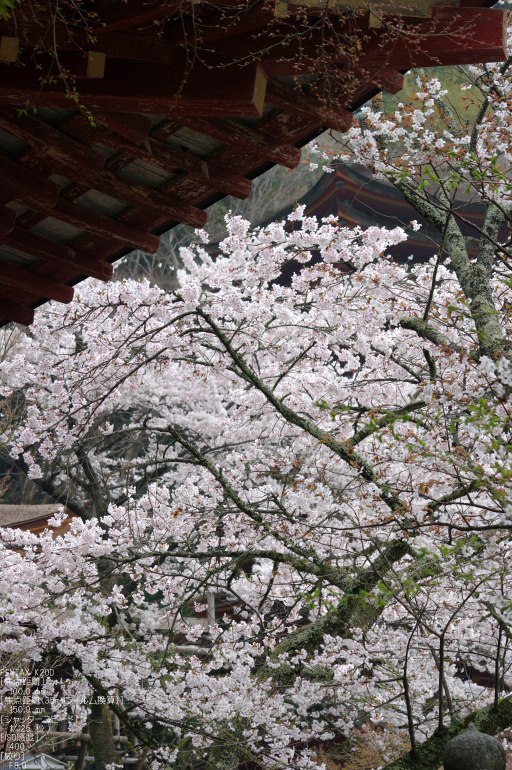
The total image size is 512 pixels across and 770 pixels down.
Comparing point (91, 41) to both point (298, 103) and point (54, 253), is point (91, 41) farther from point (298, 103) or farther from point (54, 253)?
point (54, 253)

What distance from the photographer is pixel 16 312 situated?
3.94 metres

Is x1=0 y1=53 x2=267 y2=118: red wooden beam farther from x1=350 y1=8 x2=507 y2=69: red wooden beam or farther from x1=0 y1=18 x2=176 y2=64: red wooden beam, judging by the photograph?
x1=350 y1=8 x2=507 y2=69: red wooden beam

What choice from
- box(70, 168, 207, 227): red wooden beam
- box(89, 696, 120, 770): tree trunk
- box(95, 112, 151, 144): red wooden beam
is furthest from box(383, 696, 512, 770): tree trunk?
box(89, 696, 120, 770): tree trunk

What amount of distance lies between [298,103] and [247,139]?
0.81 ft

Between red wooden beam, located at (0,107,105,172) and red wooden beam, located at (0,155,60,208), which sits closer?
red wooden beam, located at (0,107,105,172)

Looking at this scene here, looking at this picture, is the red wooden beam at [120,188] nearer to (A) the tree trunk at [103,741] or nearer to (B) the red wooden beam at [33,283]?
(B) the red wooden beam at [33,283]

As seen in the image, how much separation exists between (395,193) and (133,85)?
14.0 metres

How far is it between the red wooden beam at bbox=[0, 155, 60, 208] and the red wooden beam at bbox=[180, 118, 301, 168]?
2.26 ft

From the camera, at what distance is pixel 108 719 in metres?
9.74

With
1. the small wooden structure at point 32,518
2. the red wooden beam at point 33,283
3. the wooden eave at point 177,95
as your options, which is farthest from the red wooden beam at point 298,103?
the small wooden structure at point 32,518

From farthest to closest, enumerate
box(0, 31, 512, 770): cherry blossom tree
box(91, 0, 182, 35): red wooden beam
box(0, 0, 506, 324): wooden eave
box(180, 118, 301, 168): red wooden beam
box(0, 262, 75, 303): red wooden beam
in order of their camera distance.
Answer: box(0, 31, 512, 770): cherry blossom tree
box(0, 262, 75, 303): red wooden beam
box(180, 118, 301, 168): red wooden beam
box(0, 0, 506, 324): wooden eave
box(91, 0, 182, 35): red wooden beam

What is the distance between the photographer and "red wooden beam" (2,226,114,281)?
3355mm

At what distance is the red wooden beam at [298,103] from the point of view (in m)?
2.68

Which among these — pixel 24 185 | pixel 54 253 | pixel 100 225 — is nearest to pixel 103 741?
pixel 54 253
